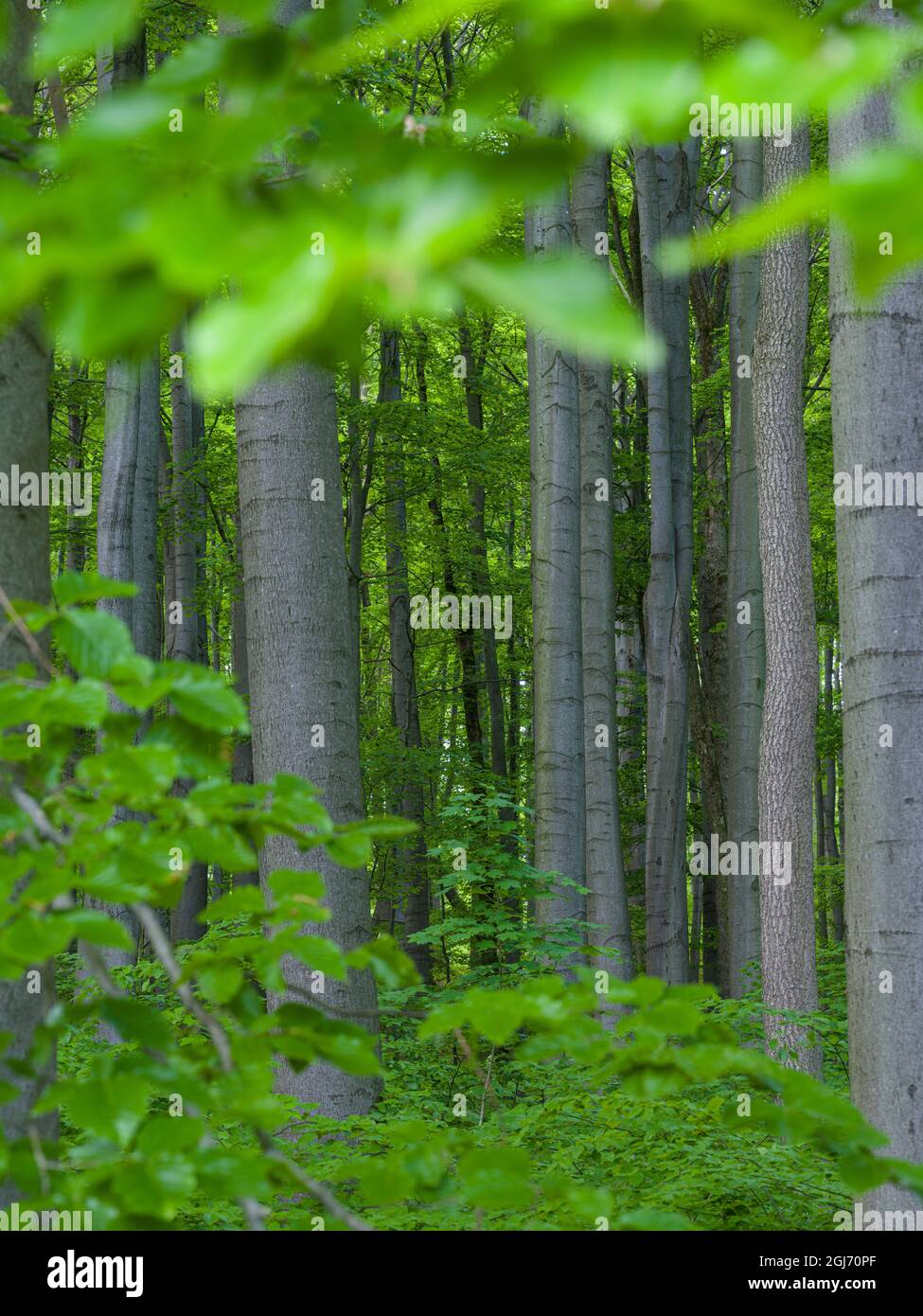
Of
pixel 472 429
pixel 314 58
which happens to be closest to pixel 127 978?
pixel 314 58

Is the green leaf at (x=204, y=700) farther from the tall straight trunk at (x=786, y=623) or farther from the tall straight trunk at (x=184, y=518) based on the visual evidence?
the tall straight trunk at (x=184, y=518)

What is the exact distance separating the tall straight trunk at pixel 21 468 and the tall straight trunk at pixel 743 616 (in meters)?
10.3

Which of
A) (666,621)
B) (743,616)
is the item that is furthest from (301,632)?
(666,621)

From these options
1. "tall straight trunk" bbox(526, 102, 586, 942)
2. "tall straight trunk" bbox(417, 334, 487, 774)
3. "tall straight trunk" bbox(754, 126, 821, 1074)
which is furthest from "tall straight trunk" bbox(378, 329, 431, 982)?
"tall straight trunk" bbox(754, 126, 821, 1074)

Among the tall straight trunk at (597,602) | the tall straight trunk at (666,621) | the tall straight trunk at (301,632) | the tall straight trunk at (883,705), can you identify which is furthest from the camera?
the tall straight trunk at (666,621)

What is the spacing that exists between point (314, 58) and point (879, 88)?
3.56 meters

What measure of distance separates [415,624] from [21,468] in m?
10.5

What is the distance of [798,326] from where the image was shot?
8.16 meters

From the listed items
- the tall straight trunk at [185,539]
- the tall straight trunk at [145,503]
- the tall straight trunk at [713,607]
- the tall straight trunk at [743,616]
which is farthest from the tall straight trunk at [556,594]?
the tall straight trunk at [713,607]

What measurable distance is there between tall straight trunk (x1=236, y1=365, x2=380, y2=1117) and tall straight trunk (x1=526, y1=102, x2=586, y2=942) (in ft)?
15.8

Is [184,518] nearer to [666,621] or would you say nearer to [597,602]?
[597,602]

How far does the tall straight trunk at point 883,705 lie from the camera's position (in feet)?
12.2

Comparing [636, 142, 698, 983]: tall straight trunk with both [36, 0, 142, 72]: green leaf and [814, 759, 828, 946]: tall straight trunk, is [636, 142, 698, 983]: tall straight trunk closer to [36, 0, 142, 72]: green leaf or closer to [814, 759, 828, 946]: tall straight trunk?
[814, 759, 828, 946]: tall straight trunk

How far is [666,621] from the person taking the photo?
1328 centimetres
